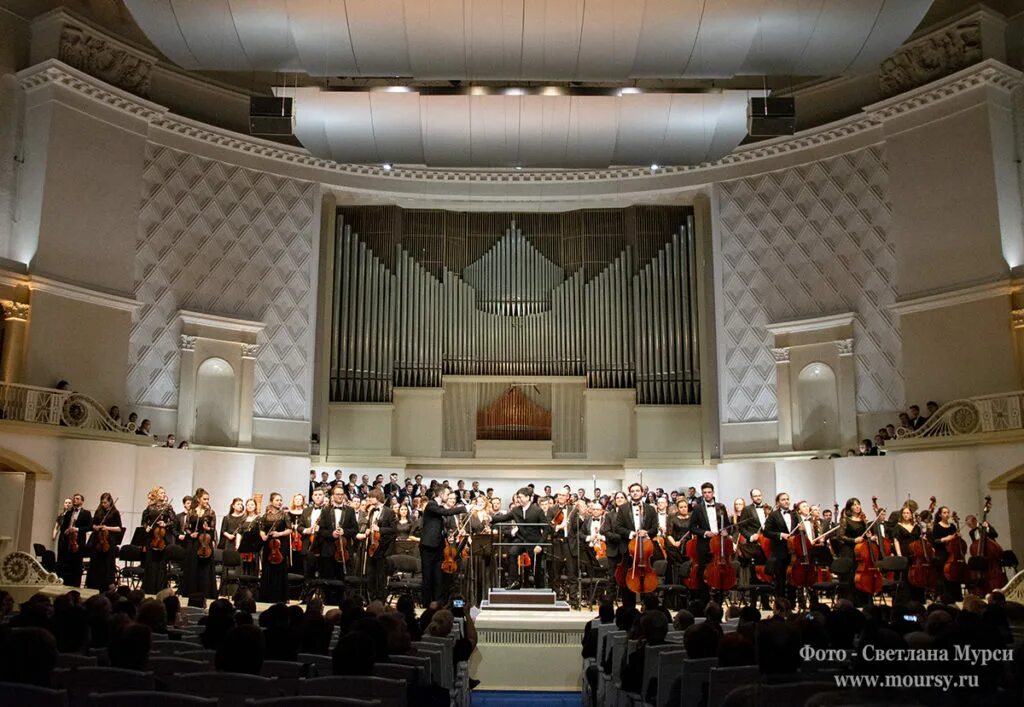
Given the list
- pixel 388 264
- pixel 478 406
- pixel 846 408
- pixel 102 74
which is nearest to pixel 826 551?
pixel 846 408

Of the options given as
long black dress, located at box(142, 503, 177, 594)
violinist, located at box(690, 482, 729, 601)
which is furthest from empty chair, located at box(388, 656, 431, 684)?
long black dress, located at box(142, 503, 177, 594)

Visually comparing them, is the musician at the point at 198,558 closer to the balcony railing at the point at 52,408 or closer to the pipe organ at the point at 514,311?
the balcony railing at the point at 52,408

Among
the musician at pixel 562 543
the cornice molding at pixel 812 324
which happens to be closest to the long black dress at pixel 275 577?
the musician at pixel 562 543

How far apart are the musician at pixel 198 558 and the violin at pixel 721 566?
19.8 ft

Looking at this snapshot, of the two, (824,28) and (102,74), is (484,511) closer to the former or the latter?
(824,28)

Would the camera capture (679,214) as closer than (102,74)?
No

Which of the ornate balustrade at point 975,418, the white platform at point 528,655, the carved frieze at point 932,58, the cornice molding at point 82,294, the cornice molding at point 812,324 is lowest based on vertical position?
the white platform at point 528,655

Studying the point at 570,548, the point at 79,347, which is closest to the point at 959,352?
the point at 570,548

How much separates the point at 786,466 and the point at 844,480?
1116 millimetres

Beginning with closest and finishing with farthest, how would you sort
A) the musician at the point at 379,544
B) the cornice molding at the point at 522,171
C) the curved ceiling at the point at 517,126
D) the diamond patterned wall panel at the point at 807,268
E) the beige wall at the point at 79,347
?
the musician at the point at 379,544 < the curved ceiling at the point at 517,126 < the beige wall at the point at 79,347 < the cornice molding at the point at 522,171 < the diamond patterned wall panel at the point at 807,268

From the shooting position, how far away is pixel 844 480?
47.4 ft

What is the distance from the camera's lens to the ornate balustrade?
1241 centimetres

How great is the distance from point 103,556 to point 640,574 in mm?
6706

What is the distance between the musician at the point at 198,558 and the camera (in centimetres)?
1117
